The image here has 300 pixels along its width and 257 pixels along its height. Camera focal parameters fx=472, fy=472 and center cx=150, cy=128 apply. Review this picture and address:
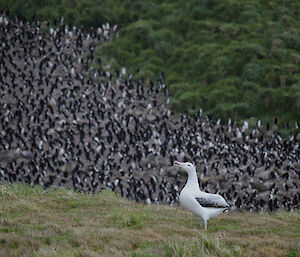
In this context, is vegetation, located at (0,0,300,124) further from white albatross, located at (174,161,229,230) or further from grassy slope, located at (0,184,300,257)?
white albatross, located at (174,161,229,230)

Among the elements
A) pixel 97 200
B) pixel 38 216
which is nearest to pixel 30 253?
pixel 38 216

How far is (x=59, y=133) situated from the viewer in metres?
34.4

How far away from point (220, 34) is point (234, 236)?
38385 millimetres

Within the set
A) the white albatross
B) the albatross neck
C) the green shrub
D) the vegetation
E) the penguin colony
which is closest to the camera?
the white albatross

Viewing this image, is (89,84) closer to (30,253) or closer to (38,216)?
(38,216)

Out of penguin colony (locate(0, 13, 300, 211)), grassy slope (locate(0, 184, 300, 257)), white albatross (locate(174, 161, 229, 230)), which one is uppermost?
white albatross (locate(174, 161, 229, 230))

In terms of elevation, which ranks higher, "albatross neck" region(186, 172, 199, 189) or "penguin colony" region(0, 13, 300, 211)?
"albatross neck" region(186, 172, 199, 189)

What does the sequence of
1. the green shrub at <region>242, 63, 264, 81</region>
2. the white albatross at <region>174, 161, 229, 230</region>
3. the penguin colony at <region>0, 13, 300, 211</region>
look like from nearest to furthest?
the white albatross at <region>174, 161, 229, 230</region>, the penguin colony at <region>0, 13, 300, 211</region>, the green shrub at <region>242, 63, 264, 81</region>

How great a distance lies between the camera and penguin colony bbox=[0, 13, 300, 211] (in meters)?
28.5

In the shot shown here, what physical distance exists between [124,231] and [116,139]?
24605 mm

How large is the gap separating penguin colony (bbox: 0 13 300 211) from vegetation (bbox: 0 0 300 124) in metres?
1.95

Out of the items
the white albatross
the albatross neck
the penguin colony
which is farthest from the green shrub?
the white albatross

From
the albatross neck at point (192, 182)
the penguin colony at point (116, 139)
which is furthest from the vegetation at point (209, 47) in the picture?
the albatross neck at point (192, 182)

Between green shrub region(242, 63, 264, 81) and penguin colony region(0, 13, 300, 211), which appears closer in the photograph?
penguin colony region(0, 13, 300, 211)
